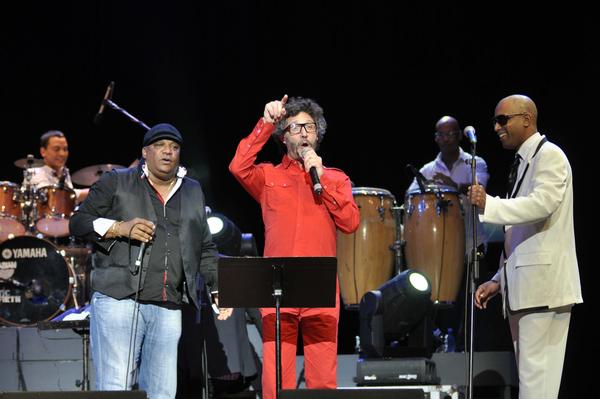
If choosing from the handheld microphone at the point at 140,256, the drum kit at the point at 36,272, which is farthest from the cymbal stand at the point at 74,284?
the handheld microphone at the point at 140,256

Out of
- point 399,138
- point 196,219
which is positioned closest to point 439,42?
point 399,138

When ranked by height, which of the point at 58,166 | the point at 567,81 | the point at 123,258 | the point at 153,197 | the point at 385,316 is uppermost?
the point at 567,81

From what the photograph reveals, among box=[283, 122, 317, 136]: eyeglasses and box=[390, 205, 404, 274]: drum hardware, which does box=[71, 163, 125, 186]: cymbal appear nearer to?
box=[390, 205, 404, 274]: drum hardware

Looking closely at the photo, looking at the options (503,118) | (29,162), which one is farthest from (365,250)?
(29,162)

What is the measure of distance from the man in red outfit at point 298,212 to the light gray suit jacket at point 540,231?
2.73ft

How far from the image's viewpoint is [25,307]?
25.7 feet

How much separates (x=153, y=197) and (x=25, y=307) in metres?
3.58

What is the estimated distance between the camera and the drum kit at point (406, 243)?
7172mm

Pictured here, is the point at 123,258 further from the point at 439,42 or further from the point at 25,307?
the point at 439,42

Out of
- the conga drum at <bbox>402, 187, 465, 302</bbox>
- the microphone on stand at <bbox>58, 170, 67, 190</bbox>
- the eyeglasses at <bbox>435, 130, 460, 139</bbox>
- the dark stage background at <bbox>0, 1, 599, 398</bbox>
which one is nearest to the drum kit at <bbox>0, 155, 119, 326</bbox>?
the microphone on stand at <bbox>58, 170, 67, 190</bbox>

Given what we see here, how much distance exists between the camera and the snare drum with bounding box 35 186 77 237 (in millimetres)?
8453

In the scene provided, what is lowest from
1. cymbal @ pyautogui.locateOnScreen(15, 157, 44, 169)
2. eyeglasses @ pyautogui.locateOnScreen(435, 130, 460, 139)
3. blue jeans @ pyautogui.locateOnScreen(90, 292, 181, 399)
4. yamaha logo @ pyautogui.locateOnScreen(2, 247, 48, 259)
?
blue jeans @ pyautogui.locateOnScreen(90, 292, 181, 399)

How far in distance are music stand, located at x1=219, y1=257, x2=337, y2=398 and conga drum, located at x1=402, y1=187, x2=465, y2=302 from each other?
3074 millimetres

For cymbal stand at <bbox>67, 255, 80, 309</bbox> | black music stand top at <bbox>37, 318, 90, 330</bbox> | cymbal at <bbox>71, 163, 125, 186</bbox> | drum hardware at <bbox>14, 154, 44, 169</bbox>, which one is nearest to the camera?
black music stand top at <bbox>37, 318, 90, 330</bbox>
